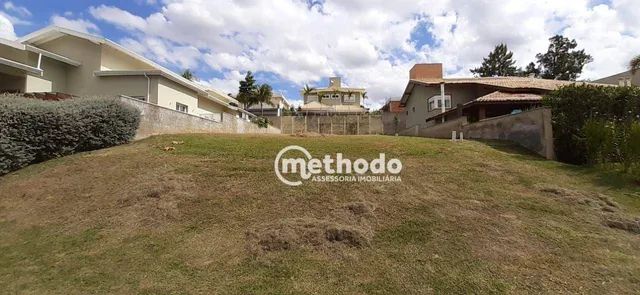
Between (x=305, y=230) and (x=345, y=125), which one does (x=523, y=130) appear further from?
(x=345, y=125)

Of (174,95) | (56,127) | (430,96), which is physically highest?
(430,96)

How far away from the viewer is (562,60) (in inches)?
1844

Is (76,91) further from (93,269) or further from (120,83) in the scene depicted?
(93,269)

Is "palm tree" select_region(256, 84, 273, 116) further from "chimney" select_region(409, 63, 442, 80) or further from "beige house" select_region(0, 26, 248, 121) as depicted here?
"beige house" select_region(0, 26, 248, 121)

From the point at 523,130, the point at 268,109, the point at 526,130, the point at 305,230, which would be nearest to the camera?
the point at 305,230

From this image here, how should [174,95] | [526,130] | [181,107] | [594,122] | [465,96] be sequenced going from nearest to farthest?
1. [594,122]
2. [526,130]
3. [174,95]
4. [181,107]
5. [465,96]

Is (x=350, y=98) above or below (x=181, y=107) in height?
above

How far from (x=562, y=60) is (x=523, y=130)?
4033 centimetres

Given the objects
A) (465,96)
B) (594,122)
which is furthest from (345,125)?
(594,122)

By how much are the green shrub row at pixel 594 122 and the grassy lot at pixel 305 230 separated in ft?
4.16

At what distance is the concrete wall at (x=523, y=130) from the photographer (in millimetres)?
12867

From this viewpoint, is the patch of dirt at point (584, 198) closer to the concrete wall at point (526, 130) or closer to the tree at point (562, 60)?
the concrete wall at point (526, 130)

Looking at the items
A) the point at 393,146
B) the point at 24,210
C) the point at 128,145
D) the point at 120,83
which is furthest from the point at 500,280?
the point at 120,83

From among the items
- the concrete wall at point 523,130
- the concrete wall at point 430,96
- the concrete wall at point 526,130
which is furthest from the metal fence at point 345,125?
the concrete wall at point 526,130
